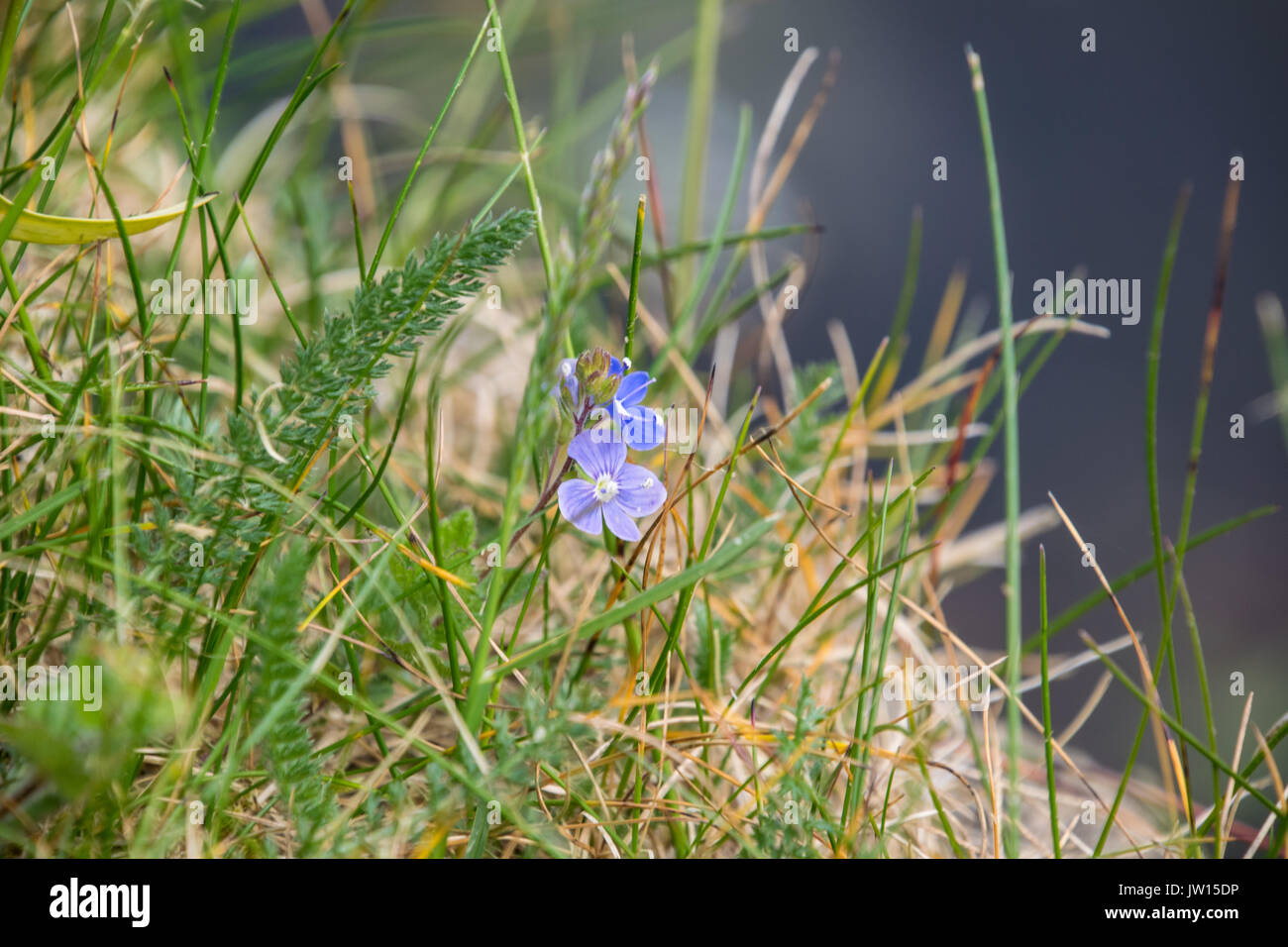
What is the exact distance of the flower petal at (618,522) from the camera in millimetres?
887

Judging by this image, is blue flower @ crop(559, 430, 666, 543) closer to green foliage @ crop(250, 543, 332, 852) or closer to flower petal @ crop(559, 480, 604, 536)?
flower petal @ crop(559, 480, 604, 536)

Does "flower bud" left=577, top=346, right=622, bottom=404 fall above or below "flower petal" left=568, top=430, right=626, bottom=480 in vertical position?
above

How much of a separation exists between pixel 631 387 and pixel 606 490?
13 cm

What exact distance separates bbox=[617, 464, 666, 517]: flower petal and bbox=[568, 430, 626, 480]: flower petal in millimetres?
17

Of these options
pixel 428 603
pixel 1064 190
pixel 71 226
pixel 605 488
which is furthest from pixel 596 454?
pixel 1064 190

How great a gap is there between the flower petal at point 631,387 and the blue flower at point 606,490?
2.6 inches

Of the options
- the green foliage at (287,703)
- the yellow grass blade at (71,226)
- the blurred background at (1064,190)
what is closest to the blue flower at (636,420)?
the green foliage at (287,703)

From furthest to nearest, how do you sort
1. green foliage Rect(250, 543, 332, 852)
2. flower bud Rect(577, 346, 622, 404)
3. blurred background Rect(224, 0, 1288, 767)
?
blurred background Rect(224, 0, 1288, 767) → flower bud Rect(577, 346, 622, 404) → green foliage Rect(250, 543, 332, 852)

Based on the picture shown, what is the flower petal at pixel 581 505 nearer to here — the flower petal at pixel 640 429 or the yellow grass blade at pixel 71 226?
the flower petal at pixel 640 429

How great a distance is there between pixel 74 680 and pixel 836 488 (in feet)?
4.20

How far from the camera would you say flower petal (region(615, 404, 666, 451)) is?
91 cm

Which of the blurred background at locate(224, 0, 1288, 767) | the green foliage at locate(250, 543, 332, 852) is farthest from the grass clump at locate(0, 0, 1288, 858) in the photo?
the blurred background at locate(224, 0, 1288, 767)

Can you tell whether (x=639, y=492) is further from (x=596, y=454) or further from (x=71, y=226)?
(x=71, y=226)

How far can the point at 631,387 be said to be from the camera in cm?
96
